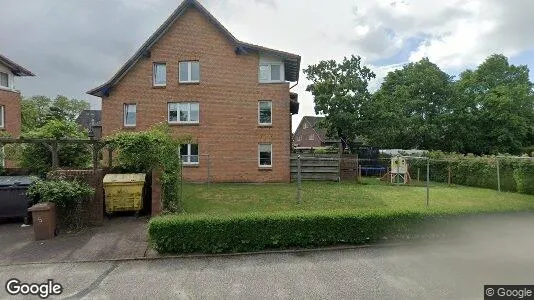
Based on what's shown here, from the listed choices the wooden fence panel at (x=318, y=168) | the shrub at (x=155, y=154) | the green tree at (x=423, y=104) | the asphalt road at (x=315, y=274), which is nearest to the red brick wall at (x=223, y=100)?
the wooden fence panel at (x=318, y=168)

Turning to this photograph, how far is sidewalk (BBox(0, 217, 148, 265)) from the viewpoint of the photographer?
7.31 meters

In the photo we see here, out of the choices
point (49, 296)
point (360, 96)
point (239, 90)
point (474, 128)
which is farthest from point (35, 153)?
point (474, 128)

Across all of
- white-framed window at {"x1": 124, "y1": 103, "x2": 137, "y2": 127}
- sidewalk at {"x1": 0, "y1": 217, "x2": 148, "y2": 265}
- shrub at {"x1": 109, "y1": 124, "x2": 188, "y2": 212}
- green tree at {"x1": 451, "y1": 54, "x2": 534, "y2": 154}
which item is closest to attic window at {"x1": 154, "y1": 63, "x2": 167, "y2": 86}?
white-framed window at {"x1": 124, "y1": 103, "x2": 137, "y2": 127}

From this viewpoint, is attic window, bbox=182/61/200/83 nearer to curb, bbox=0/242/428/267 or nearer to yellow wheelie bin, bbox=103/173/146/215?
yellow wheelie bin, bbox=103/173/146/215

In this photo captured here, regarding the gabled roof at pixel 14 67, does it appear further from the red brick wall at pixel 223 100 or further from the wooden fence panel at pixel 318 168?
the wooden fence panel at pixel 318 168

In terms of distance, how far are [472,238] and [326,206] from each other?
514cm

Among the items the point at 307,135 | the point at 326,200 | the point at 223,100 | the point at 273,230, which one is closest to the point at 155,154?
the point at 273,230

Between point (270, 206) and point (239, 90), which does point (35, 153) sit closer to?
point (270, 206)

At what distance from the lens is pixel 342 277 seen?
6.28 metres

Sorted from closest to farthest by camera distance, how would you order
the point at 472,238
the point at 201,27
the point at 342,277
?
the point at 342,277 → the point at 472,238 → the point at 201,27

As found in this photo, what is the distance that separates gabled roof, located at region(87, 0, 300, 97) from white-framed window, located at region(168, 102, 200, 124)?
12.1ft

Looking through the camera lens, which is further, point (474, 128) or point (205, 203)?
point (474, 128)

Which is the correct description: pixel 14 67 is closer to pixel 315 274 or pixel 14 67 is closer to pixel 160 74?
pixel 160 74

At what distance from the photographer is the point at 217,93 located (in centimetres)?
2186
